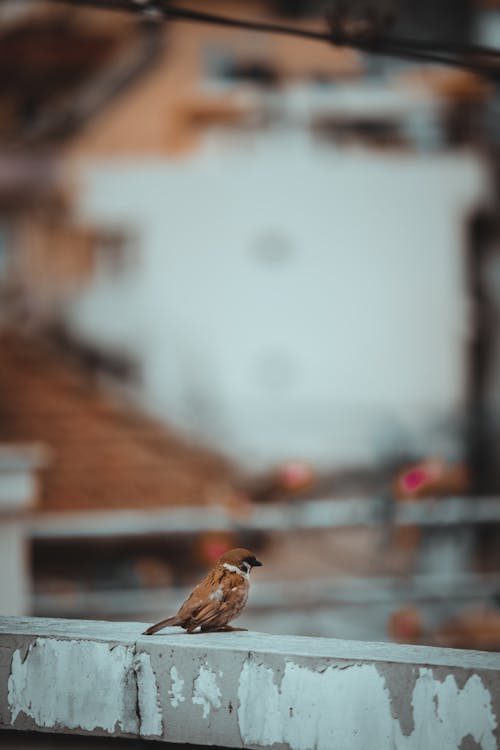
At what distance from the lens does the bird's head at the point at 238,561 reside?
2.05 m

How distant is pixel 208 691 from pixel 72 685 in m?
0.26

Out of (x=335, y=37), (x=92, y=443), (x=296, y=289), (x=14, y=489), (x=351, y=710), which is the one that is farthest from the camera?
(x=296, y=289)

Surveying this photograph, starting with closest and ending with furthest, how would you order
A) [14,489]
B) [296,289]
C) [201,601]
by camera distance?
[201,601] → [14,489] → [296,289]

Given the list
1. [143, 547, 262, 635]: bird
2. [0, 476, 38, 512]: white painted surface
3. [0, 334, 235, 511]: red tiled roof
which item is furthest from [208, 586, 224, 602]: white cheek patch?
[0, 334, 235, 511]: red tiled roof

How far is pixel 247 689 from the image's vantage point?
1808mm

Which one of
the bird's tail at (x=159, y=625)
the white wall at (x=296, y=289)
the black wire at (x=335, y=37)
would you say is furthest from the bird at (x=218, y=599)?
the white wall at (x=296, y=289)

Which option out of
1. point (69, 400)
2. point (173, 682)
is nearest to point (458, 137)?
point (69, 400)

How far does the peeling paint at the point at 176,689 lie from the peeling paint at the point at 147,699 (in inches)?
1.1

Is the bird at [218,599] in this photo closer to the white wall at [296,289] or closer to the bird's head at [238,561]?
the bird's head at [238,561]

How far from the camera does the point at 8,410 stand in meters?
8.28

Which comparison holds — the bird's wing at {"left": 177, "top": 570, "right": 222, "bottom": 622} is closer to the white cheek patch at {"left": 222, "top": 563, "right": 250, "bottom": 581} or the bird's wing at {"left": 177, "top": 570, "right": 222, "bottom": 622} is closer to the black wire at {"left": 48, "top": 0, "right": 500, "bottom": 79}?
the white cheek patch at {"left": 222, "top": 563, "right": 250, "bottom": 581}

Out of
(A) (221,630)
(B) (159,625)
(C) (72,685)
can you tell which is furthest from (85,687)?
(A) (221,630)

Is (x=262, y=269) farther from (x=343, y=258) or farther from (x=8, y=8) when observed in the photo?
(x=8, y=8)

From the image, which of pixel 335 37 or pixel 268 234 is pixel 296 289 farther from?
pixel 335 37
